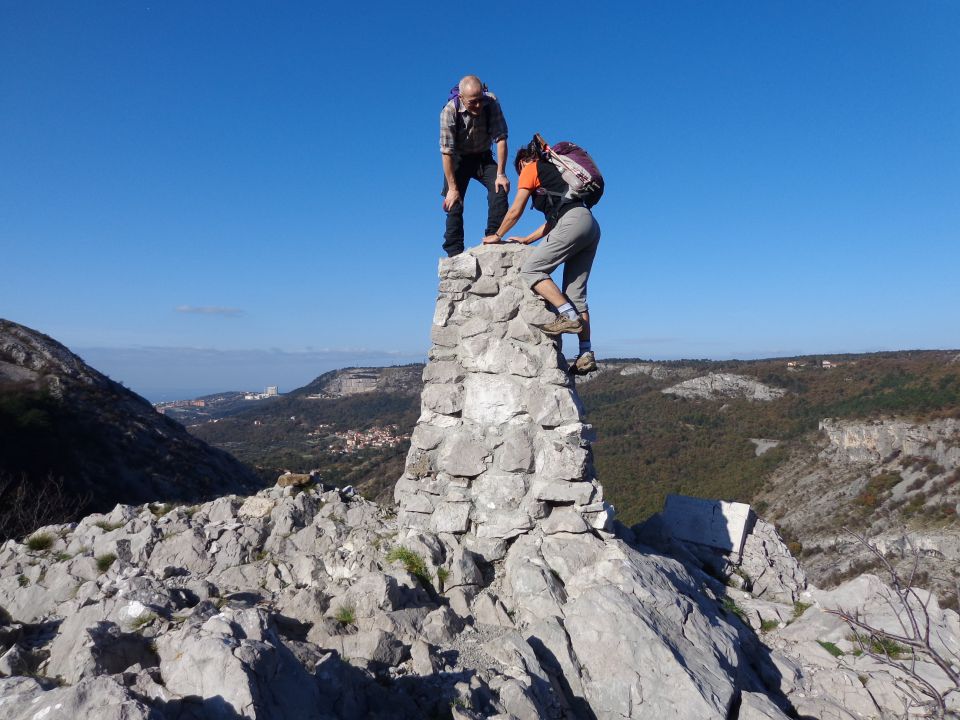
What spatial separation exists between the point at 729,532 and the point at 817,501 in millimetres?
33691

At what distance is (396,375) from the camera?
85.2 meters

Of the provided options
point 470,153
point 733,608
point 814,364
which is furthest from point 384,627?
point 814,364

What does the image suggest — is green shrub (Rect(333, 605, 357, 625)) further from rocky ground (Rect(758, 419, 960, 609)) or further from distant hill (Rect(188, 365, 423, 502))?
rocky ground (Rect(758, 419, 960, 609))

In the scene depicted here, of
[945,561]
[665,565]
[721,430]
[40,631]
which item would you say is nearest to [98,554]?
[40,631]

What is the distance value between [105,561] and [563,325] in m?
5.38

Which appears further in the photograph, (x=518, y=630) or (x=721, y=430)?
(x=721, y=430)

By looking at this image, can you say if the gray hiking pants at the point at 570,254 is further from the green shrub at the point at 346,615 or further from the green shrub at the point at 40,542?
the green shrub at the point at 40,542

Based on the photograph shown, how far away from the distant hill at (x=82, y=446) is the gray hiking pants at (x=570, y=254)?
56.2 ft

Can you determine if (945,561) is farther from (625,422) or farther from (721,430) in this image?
(625,422)

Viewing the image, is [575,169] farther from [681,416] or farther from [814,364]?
[814,364]

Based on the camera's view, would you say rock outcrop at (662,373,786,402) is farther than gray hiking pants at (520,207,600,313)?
Yes

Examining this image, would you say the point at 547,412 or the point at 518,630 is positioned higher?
the point at 547,412

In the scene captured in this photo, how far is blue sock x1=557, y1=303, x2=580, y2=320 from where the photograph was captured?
5773 millimetres

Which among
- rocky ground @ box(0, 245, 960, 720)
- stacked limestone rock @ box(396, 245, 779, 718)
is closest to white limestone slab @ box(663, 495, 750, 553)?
A: rocky ground @ box(0, 245, 960, 720)
